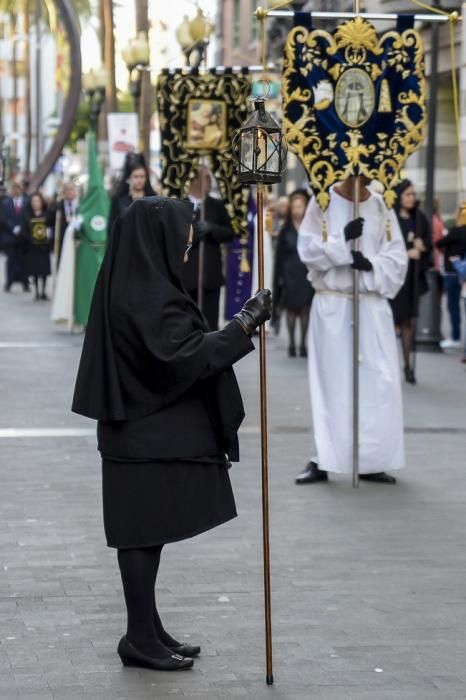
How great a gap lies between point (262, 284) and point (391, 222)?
4.24 metres

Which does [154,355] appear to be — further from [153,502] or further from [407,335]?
[407,335]

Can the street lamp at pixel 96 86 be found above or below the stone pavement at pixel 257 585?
above

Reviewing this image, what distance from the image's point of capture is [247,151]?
6125 mm

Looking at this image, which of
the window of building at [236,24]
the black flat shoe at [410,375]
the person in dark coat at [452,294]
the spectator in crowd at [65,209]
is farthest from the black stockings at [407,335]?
the window of building at [236,24]

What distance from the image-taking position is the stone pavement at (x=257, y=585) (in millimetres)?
5723

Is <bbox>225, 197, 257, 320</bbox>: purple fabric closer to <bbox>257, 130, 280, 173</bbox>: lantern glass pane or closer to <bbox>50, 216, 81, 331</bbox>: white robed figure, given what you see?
<bbox>50, 216, 81, 331</bbox>: white robed figure

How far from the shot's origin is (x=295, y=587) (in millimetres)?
7098

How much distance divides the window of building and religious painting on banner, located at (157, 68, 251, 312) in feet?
121

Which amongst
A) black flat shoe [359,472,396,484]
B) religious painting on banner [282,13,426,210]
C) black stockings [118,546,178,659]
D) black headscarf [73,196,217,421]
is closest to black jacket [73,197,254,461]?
black headscarf [73,196,217,421]

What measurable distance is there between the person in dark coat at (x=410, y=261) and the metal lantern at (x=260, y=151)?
911 cm

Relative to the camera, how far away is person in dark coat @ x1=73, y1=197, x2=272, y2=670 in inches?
214

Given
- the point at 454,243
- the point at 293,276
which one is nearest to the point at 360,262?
the point at 454,243

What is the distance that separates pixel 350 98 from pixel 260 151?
12.3 feet

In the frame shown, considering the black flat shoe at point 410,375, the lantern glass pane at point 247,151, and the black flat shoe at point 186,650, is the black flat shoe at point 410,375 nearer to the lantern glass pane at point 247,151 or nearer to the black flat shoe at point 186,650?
the lantern glass pane at point 247,151
